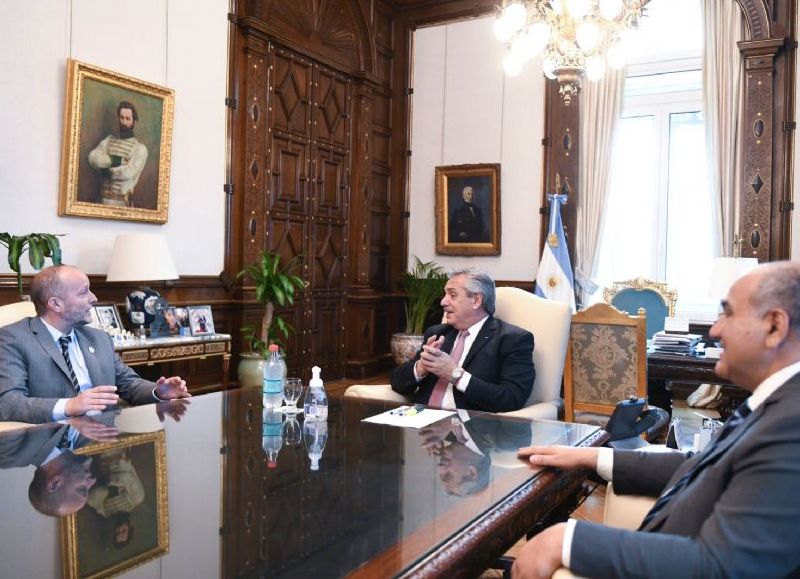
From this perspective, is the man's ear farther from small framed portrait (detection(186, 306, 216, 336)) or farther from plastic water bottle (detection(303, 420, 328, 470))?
small framed portrait (detection(186, 306, 216, 336))

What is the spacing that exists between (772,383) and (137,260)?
4361 mm

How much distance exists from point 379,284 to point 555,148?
247cm

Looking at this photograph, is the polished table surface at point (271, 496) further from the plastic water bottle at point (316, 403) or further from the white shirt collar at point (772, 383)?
the white shirt collar at point (772, 383)

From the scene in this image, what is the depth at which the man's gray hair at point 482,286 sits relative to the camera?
10.7 ft

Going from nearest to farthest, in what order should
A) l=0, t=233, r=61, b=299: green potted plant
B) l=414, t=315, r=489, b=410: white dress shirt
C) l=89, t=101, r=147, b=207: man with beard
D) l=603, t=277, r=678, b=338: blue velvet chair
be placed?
l=414, t=315, r=489, b=410: white dress shirt < l=0, t=233, r=61, b=299: green potted plant < l=89, t=101, r=147, b=207: man with beard < l=603, t=277, r=678, b=338: blue velvet chair

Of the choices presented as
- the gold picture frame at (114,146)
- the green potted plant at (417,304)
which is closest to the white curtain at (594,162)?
the green potted plant at (417,304)

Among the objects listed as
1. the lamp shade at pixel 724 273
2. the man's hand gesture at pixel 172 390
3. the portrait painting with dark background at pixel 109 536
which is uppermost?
the lamp shade at pixel 724 273

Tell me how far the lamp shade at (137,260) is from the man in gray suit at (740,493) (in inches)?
158

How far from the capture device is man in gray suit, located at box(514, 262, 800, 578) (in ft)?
3.88

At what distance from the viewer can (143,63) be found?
549 cm

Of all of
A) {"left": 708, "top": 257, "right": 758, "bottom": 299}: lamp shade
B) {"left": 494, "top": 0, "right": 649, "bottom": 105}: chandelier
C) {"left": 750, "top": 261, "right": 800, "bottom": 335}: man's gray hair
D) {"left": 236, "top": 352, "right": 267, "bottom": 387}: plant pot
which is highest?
{"left": 494, "top": 0, "right": 649, "bottom": 105}: chandelier

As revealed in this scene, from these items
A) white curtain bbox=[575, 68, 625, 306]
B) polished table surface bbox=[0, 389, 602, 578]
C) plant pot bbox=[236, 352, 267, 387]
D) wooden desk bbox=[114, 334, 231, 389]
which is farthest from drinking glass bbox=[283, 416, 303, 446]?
white curtain bbox=[575, 68, 625, 306]

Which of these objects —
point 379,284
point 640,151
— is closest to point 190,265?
point 379,284

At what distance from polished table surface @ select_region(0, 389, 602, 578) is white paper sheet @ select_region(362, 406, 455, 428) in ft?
0.23
